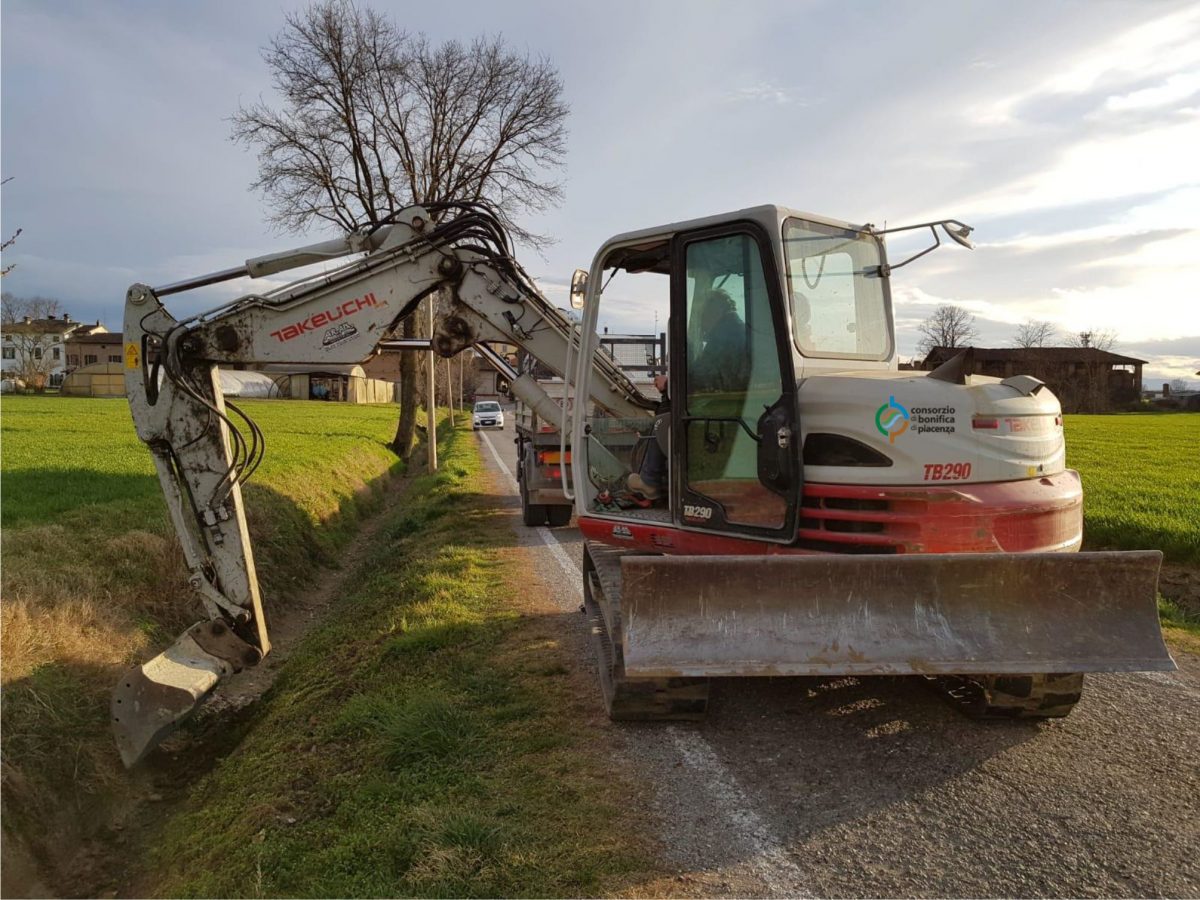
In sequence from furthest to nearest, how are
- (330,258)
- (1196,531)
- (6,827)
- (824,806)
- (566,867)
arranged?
(1196,531) → (330,258) → (6,827) → (824,806) → (566,867)

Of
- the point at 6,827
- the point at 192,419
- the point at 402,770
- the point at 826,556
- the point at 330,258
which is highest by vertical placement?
the point at 330,258

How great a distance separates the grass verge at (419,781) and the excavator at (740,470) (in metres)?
0.59

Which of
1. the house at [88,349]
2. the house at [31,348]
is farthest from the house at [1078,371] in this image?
the house at [88,349]

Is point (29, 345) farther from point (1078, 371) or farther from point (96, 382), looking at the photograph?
point (1078, 371)

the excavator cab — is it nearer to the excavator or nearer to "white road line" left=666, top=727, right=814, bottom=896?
the excavator

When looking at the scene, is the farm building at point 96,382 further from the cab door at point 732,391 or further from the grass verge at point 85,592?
the cab door at point 732,391

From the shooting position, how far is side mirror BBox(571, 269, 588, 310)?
5.56 m

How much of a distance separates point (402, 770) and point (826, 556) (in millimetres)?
2490

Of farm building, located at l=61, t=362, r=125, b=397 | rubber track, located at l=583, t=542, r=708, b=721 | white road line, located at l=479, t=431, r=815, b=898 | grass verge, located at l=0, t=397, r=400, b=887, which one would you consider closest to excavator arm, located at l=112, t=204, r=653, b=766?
grass verge, located at l=0, t=397, r=400, b=887

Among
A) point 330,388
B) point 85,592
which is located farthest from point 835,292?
point 330,388

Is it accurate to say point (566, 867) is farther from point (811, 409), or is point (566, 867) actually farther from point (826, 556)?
point (811, 409)

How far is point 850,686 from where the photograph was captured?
522 centimetres

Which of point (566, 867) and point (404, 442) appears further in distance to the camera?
point (404, 442)

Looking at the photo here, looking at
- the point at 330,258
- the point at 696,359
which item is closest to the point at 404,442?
the point at 330,258
